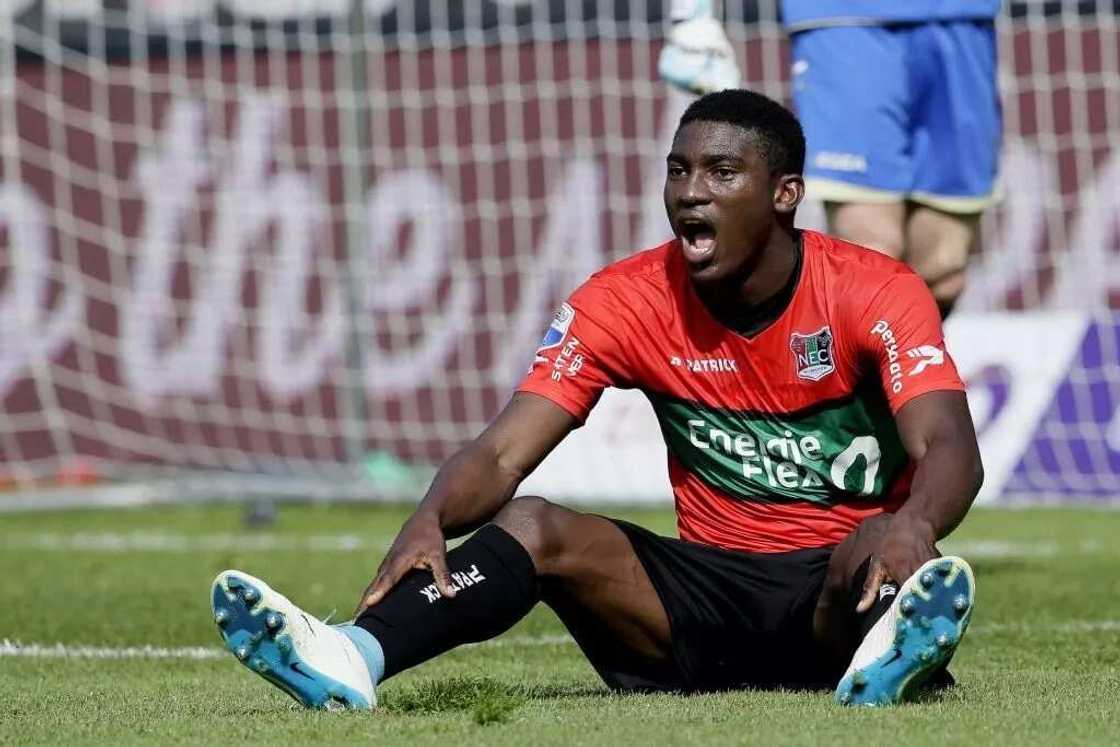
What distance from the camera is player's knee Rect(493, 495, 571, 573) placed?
3969mm

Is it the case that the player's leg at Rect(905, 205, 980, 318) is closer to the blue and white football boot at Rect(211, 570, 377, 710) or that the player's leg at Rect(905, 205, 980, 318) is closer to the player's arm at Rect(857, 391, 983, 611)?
the player's arm at Rect(857, 391, 983, 611)

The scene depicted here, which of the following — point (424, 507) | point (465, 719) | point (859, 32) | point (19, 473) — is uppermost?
point (859, 32)

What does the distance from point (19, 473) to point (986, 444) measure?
5361 mm

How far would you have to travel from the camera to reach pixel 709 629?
418cm

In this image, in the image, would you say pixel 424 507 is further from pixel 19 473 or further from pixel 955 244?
pixel 19 473

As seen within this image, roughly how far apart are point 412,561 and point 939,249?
3050 millimetres

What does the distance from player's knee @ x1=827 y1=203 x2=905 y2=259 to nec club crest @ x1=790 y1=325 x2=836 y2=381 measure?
2086mm

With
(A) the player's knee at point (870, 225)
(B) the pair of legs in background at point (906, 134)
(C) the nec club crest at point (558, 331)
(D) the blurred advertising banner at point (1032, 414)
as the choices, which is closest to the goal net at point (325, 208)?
(D) the blurred advertising banner at point (1032, 414)

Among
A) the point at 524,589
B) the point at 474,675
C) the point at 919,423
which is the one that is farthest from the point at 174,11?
the point at 919,423

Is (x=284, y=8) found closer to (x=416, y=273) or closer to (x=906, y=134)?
(x=416, y=273)

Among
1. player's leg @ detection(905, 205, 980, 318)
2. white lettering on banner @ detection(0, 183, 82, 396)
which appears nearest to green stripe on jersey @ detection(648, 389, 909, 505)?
player's leg @ detection(905, 205, 980, 318)

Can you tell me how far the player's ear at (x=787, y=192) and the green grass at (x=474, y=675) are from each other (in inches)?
38.0

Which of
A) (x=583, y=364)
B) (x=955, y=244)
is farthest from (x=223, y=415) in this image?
(x=583, y=364)

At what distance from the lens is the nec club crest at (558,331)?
4309 millimetres
